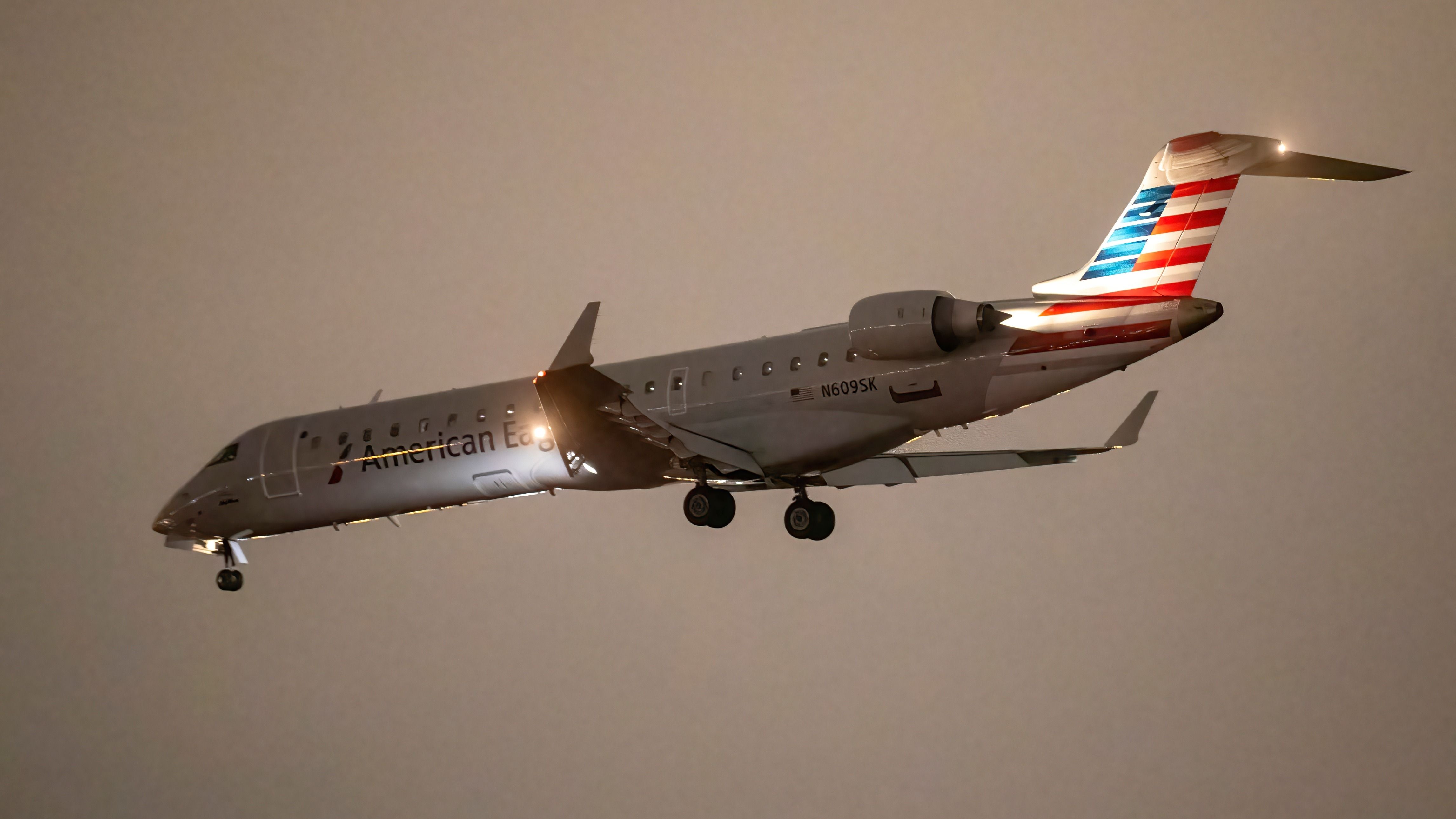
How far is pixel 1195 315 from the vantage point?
18500 mm

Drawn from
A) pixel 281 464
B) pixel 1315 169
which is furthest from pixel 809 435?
pixel 281 464

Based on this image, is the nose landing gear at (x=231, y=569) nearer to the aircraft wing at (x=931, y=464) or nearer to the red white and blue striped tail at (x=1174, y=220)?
the aircraft wing at (x=931, y=464)

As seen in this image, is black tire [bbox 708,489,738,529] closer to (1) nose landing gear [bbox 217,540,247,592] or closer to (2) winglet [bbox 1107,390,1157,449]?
(2) winglet [bbox 1107,390,1157,449]

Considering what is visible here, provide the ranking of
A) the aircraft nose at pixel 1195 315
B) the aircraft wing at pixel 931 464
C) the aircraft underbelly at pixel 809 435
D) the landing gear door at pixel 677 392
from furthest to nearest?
the aircraft wing at pixel 931 464 < the landing gear door at pixel 677 392 < the aircraft underbelly at pixel 809 435 < the aircraft nose at pixel 1195 315

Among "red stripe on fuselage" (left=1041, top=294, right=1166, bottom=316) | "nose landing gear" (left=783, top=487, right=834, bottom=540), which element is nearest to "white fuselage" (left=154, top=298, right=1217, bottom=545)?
"red stripe on fuselage" (left=1041, top=294, right=1166, bottom=316)

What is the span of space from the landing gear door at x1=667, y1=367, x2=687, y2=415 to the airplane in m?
0.02

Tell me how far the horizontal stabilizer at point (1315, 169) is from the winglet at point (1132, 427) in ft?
16.6

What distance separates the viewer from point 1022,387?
20.0 metres

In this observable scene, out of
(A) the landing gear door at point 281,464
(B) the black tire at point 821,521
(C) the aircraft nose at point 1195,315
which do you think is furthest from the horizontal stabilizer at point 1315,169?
(A) the landing gear door at point 281,464

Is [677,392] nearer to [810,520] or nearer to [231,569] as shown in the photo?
[810,520]

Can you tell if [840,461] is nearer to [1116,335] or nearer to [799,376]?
[799,376]

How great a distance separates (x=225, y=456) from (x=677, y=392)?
29.9 feet

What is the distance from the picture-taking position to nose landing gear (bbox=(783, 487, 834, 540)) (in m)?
22.7

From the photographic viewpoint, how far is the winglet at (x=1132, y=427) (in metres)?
22.5
